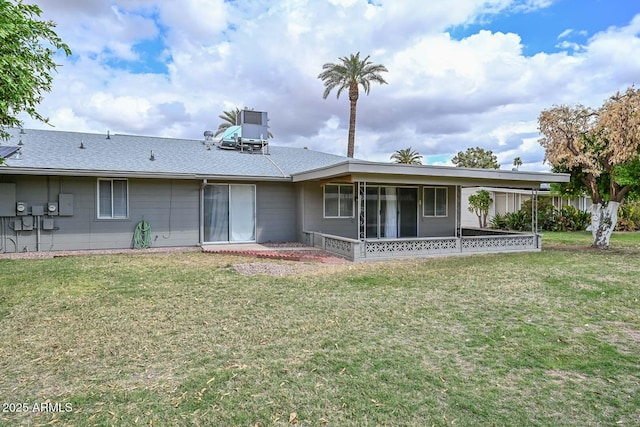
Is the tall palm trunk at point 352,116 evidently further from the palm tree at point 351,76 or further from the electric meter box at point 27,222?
the electric meter box at point 27,222

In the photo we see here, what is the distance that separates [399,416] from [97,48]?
14427 mm

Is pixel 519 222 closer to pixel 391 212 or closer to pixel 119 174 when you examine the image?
pixel 391 212

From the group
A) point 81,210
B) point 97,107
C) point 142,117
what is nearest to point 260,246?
point 81,210

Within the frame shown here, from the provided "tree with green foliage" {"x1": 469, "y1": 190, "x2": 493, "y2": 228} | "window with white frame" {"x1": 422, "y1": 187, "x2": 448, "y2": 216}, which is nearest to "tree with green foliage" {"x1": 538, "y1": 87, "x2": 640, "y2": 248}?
"window with white frame" {"x1": 422, "y1": 187, "x2": 448, "y2": 216}

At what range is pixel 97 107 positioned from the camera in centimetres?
2086

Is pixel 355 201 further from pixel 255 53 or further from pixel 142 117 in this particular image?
pixel 142 117

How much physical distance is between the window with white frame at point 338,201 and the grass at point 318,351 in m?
6.06

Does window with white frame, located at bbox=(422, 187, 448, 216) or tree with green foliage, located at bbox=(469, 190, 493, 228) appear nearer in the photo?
window with white frame, located at bbox=(422, 187, 448, 216)

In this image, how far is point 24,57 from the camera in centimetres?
524

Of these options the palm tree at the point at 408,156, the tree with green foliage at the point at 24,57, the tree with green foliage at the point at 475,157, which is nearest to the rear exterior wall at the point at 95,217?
the tree with green foliage at the point at 24,57

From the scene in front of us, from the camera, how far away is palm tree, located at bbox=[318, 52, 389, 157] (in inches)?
953

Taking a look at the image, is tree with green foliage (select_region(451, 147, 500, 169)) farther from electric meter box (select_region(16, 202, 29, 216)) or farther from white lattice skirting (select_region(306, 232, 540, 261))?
electric meter box (select_region(16, 202, 29, 216))

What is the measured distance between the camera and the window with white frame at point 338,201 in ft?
44.0

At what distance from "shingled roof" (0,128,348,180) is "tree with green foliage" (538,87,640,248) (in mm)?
8731
